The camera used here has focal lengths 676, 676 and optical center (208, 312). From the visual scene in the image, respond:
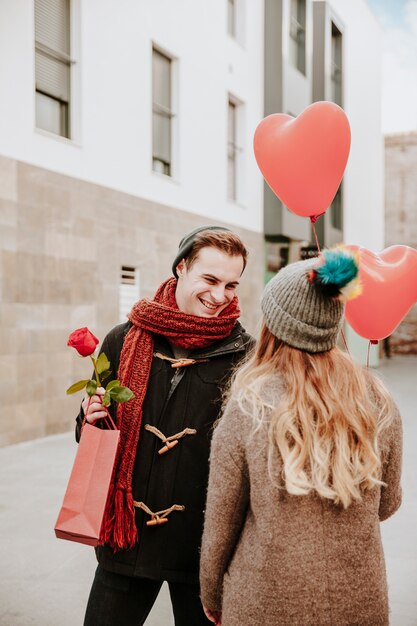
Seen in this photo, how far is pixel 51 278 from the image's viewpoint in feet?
28.4

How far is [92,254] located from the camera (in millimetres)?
9352

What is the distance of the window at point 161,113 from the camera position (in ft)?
36.4

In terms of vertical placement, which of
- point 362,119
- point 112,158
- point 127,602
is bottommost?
point 127,602

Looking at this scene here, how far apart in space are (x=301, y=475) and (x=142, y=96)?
965cm

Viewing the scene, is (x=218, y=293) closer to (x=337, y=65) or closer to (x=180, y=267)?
(x=180, y=267)

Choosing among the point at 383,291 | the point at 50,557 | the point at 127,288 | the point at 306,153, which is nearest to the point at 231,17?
the point at 127,288

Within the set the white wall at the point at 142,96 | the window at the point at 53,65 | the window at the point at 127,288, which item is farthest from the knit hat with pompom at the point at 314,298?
the window at the point at 127,288

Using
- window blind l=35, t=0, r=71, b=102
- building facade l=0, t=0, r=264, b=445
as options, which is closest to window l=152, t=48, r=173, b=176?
building facade l=0, t=0, r=264, b=445

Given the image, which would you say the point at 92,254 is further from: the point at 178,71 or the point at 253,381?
the point at 253,381

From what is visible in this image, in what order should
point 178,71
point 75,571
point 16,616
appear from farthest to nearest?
1. point 178,71
2. point 75,571
3. point 16,616

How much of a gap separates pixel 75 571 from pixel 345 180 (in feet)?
56.2

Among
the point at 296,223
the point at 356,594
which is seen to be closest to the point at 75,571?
the point at 356,594

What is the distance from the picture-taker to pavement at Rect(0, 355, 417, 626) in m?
3.77

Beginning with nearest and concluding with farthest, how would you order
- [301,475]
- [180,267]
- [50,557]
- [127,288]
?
[301,475]
[180,267]
[50,557]
[127,288]
